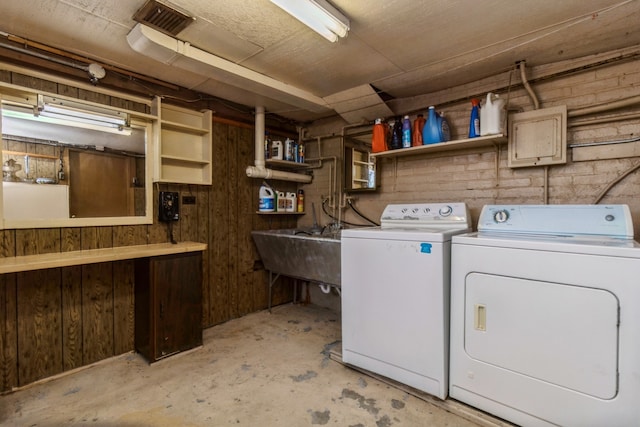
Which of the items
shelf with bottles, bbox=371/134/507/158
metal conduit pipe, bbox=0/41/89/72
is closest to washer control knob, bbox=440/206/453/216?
shelf with bottles, bbox=371/134/507/158

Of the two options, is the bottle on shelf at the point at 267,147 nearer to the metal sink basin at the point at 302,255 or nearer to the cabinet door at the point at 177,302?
the metal sink basin at the point at 302,255

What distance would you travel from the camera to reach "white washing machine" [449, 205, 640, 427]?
4.50 feet

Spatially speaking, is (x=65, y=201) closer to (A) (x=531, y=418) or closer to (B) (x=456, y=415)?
(B) (x=456, y=415)

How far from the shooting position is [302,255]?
9.55 feet

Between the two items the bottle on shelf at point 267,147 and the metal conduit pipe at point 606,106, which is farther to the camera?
the bottle on shelf at point 267,147

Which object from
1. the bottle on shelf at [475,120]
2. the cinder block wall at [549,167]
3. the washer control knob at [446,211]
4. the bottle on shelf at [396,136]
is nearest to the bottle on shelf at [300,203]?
the cinder block wall at [549,167]

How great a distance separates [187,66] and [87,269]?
1.64 meters

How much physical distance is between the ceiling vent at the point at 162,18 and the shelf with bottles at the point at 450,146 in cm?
181

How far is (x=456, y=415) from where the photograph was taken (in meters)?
1.75

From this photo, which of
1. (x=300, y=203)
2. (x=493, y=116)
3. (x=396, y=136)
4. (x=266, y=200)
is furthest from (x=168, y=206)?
(x=493, y=116)

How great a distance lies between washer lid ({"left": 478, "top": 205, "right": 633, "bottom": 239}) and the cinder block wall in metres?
0.52

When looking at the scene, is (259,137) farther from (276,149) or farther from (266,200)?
(266,200)

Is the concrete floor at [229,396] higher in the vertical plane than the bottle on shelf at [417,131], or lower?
lower

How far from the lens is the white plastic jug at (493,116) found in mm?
2246
